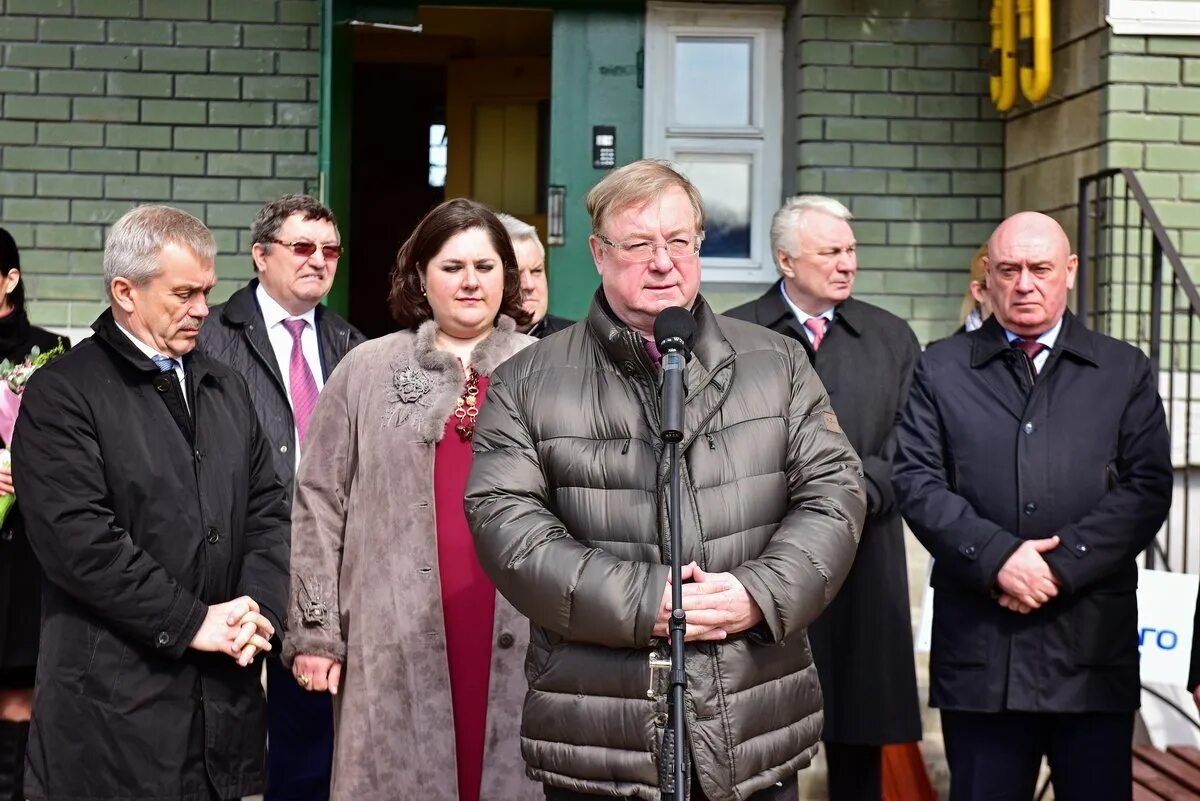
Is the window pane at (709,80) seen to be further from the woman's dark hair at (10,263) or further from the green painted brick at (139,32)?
the woman's dark hair at (10,263)

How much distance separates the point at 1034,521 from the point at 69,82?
5388 mm

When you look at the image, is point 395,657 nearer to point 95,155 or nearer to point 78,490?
point 78,490

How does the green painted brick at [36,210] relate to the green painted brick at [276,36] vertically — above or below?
below

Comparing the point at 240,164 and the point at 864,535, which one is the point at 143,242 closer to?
the point at 864,535

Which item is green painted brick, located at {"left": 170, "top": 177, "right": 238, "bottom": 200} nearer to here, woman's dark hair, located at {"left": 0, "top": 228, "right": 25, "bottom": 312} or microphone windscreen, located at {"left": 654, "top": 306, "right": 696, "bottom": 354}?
woman's dark hair, located at {"left": 0, "top": 228, "right": 25, "bottom": 312}

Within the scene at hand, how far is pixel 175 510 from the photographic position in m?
3.63

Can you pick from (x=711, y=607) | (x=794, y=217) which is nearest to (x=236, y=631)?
(x=711, y=607)

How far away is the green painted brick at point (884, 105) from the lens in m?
7.88

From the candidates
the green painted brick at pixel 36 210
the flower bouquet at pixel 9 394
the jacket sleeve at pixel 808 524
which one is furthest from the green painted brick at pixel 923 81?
the flower bouquet at pixel 9 394

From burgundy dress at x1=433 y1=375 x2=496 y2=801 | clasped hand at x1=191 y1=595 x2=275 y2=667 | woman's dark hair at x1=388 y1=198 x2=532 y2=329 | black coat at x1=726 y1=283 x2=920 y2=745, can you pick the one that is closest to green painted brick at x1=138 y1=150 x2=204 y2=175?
black coat at x1=726 y1=283 x2=920 y2=745

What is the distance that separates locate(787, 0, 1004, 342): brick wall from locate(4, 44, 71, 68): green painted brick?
3620 mm

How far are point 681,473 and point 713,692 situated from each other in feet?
1.43

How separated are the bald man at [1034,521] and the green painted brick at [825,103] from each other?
3516 millimetres

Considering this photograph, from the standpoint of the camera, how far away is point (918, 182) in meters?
7.93
